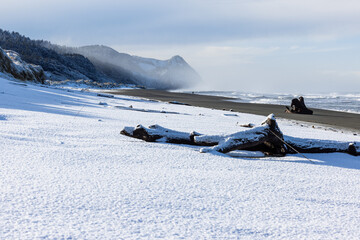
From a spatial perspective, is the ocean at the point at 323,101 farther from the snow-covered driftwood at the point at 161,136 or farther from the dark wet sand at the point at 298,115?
the snow-covered driftwood at the point at 161,136

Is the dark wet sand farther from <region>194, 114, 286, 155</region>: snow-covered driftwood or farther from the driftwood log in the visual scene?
<region>194, 114, 286, 155</region>: snow-covered driftwood

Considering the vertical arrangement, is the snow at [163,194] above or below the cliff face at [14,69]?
below

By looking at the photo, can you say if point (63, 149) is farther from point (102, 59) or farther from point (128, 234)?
point (102, 59)

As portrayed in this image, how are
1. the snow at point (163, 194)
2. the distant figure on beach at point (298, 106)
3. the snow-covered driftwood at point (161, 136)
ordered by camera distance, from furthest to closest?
1. the distant figure on beach at point (298, 106)
2. the snow-covered driftwood at point (161, 136)
3. the snow at point (163, 194)

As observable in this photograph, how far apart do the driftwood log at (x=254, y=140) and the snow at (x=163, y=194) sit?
0.23 metres

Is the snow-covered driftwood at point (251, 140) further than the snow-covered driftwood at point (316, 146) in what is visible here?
No

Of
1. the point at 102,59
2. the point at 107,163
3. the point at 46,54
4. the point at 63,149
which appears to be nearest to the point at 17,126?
the point at 63,149

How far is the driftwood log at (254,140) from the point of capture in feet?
12.7

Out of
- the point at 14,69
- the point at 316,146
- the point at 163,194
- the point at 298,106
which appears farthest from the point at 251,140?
the point at 14,69

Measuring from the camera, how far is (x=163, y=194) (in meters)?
2.19

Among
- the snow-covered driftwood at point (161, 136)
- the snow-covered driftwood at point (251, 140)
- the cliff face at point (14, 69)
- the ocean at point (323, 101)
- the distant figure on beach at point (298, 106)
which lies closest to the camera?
the snow-covered driftwood at point (251, 140)

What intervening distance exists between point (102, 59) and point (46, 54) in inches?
3561

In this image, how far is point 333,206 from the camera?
225cm

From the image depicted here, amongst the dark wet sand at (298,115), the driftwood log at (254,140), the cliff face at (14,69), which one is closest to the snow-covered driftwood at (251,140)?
the driftwood log at (254,140)
